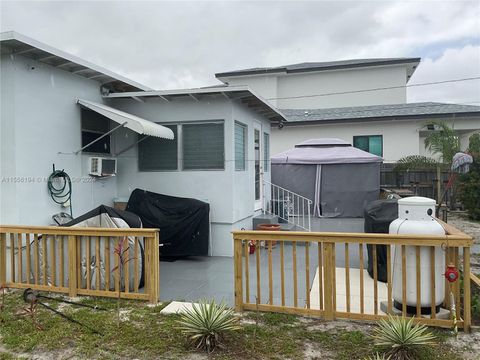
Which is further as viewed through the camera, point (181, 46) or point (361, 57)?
point (361, 57)

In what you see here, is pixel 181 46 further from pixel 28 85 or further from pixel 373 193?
pixel 28 85

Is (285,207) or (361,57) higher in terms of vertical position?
(361,57)

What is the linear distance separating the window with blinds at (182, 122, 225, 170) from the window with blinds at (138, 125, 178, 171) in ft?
0.64

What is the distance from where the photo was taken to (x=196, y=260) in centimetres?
690

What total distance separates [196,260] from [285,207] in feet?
14.4

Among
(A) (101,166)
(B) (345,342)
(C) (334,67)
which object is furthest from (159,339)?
(C) (334,67)

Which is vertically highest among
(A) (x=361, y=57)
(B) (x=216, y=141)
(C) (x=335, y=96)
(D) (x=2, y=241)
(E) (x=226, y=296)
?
(A) (x=361, y=57)

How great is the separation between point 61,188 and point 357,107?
15.7 m

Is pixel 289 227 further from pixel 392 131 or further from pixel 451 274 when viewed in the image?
pixel 392 131

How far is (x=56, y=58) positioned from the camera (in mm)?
5629

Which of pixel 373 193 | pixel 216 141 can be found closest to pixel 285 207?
pixel 373 193

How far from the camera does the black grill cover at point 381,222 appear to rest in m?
5.35

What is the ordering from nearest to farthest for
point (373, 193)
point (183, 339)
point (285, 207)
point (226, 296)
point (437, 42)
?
point (183, 339)
point (226, 296)
point (285, 207)
point (373, 193)
point (437, 42)

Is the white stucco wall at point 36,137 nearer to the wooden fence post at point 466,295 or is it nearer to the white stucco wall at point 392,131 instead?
the wooden fence post at point 466,295
